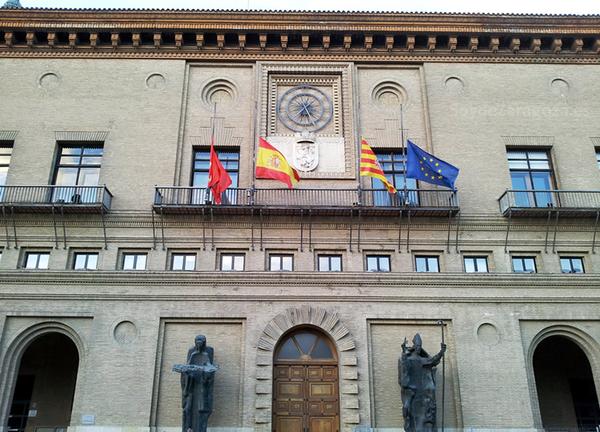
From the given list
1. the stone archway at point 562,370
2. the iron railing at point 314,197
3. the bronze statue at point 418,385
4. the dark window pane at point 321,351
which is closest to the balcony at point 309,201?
the iron railing at point 314,197

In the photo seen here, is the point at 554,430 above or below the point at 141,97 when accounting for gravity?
below

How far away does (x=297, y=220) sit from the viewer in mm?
19422

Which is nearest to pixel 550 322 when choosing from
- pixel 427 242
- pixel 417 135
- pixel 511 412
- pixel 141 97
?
pixel 511 412

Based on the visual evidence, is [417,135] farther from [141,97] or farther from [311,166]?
[141,97]

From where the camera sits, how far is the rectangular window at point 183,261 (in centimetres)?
1917

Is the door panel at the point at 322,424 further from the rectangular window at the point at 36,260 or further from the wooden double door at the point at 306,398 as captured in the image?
the rectangular window at the point at 36,260

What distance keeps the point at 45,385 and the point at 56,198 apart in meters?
6.35

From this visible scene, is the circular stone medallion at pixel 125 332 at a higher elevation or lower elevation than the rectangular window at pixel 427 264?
lower

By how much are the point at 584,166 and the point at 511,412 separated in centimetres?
917

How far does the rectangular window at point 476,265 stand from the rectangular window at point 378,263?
2629 mm

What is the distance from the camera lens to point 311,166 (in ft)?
66.9

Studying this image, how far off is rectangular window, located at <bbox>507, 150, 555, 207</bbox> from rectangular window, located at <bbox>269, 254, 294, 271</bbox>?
819cm

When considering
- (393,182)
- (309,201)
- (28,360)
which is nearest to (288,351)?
(309,201)

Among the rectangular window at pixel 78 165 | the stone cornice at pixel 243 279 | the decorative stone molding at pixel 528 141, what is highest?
the decorative stone molding at pixel 528 141
